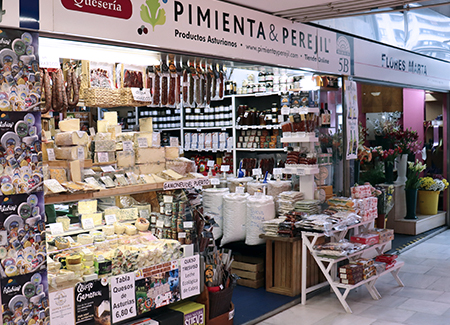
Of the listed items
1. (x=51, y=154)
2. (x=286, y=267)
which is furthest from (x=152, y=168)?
(x=286, y=267)

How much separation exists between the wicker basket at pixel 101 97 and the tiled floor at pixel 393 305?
2.47 metres

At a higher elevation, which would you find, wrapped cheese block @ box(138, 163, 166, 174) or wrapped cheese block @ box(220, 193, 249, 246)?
wrapped cheese block @ box(138, 163, 166, 174)

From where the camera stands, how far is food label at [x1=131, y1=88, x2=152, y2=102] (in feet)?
13.8

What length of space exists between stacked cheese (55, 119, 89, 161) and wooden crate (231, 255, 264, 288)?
99.1 inches

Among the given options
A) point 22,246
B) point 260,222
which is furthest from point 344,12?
point 22,246

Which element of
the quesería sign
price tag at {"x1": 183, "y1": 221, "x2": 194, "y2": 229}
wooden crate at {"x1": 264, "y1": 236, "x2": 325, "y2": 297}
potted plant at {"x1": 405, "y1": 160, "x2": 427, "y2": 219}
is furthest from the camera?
potted plant at {"x1": 405, "y1": 160, "x2": 427, "y2": 219}

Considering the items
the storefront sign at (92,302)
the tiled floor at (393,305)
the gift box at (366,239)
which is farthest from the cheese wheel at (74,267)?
the gift box at (366,239)

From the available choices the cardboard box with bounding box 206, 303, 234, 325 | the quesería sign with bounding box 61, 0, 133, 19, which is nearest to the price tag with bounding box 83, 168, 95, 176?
the quesería sign with bounding box 61, 0, 133, 19

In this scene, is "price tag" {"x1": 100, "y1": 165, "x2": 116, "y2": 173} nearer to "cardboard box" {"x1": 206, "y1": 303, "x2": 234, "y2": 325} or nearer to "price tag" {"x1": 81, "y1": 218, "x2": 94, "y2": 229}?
"price tag" {"x1": 81, "y1": 218, "x2": 94, "y2": 229}

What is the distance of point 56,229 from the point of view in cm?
366

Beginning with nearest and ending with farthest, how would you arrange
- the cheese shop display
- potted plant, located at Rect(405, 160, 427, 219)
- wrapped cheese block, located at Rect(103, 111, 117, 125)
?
the cheese shop display
wrapped cheese block, located at Rect(103, 111, 117, 125)
potted plant, located at Rect(405, 160, 427, 219)

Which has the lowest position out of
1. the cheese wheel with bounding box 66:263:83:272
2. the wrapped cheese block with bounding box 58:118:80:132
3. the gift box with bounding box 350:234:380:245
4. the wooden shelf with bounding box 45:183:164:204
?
the gift box with bounding box 350:234:380:245

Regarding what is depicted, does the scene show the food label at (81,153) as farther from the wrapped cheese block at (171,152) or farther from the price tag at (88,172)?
the wrapped cheese block at (171,152)

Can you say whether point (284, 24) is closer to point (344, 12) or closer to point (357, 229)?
point (344, 12)
